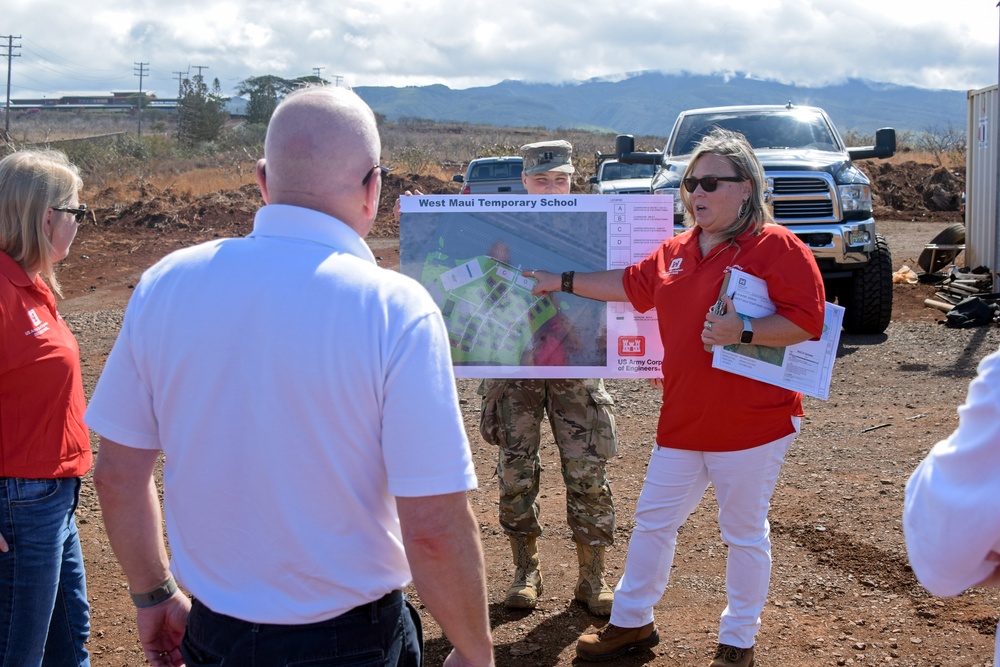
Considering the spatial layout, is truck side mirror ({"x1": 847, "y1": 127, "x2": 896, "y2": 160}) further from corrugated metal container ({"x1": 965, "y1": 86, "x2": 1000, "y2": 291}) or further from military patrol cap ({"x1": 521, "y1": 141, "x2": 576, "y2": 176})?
military patrol cap ({"x1": 521, "y1": 141, "x2": 576, "y2": 176})

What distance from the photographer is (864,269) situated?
11.0 metres

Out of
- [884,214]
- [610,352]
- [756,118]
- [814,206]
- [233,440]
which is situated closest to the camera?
[233,440]

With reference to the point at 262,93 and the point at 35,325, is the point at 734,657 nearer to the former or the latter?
the point at 35,325

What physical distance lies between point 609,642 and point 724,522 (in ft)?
2.27

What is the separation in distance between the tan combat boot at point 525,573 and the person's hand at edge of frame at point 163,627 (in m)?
2.21

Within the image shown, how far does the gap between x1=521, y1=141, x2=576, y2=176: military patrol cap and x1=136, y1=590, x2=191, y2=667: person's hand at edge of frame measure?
9.70 feet

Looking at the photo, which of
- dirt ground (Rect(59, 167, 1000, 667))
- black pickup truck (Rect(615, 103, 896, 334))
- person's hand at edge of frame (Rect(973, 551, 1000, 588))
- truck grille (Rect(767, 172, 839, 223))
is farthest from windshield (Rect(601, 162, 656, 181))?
person's hand at edge of frame (Rect(973, 551, 1000, 588))

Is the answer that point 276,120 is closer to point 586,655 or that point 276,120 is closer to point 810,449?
point 586,655

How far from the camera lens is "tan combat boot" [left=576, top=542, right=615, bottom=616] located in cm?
433

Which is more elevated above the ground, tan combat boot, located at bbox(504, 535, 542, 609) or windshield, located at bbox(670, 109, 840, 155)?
windshield, located at bbox(670, 109, 840, 155)

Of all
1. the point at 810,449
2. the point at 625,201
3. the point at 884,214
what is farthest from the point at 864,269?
the point at 884,214

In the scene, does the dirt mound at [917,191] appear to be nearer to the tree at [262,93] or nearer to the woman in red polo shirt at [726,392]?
the woman in red polo shirt at [726,392]

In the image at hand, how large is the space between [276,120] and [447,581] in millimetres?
1032

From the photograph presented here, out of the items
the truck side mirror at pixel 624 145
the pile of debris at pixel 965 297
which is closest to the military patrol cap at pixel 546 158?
the truck side mirror at pixel 624 145
